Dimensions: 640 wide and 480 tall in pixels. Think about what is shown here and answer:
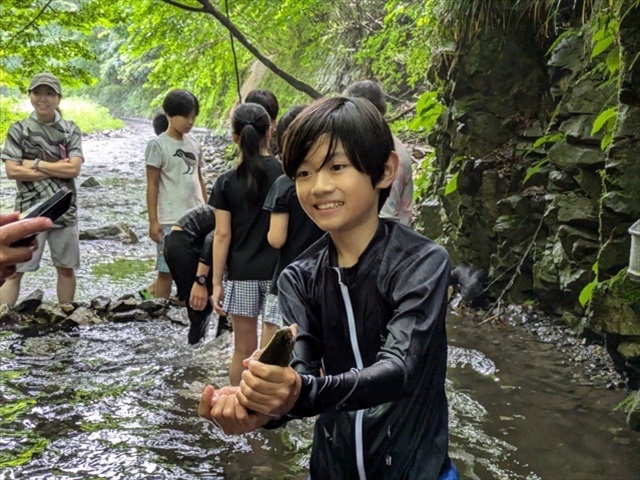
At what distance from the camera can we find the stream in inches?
167

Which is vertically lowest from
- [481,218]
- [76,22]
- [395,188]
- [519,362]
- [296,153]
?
[519,362]

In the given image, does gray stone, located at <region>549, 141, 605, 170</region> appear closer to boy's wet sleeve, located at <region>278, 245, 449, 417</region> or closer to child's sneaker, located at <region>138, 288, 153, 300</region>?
child's sneaker, located at <region>138, 288, 153, 300</region>

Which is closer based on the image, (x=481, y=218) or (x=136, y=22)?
(x=481, y=218)

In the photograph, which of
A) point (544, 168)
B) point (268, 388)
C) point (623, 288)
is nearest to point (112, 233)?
point (544, 168)

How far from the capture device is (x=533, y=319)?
6.88m

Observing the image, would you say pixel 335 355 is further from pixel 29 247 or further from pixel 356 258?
pixel 29 247

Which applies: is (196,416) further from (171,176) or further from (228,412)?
(228,412)

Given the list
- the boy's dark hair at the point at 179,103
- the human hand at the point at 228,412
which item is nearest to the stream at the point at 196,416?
the boy's dark hair at the point at 179,103

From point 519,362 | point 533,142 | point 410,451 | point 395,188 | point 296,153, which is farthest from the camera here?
point 533,142

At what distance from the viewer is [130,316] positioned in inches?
290

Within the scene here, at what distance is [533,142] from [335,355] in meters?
5.72

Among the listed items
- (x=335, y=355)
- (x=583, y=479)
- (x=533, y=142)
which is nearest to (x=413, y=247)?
(x=335, y=355)

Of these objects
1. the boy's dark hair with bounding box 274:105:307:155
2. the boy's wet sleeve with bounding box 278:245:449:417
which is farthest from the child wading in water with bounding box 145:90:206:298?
the boy's wet sleeve with bounding box 278:245:449:417

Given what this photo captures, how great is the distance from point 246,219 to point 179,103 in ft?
6.59
